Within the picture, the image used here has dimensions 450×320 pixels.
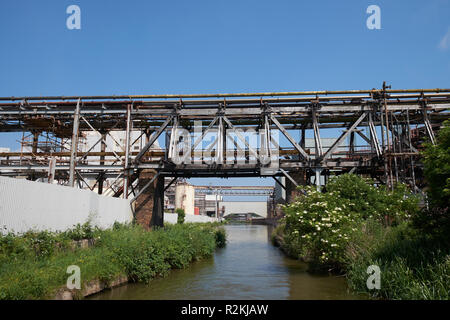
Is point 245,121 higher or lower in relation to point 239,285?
higher

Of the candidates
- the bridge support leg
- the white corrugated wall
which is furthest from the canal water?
the bridge support leg

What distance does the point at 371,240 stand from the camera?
401 inches

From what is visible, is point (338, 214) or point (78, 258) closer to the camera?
point (78, 258)

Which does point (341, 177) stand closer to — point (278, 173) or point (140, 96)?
point (278, 173)

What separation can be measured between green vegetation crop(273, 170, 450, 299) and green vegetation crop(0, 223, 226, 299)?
4.78 m

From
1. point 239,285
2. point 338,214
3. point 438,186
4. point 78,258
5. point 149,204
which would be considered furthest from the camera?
point 149,204

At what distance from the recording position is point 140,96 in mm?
19547

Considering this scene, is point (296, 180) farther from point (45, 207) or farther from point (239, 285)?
point (45, 207)

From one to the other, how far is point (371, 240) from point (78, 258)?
8.67 metres

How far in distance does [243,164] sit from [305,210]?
23.4 feet

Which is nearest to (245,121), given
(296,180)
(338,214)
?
(296,180)

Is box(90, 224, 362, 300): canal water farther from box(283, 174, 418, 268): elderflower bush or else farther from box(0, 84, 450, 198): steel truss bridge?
box(0, 84, 450, 198): steel truss bridge

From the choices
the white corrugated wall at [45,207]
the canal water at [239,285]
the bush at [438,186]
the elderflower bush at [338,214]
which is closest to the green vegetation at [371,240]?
the elderflower bush at [338,214]
